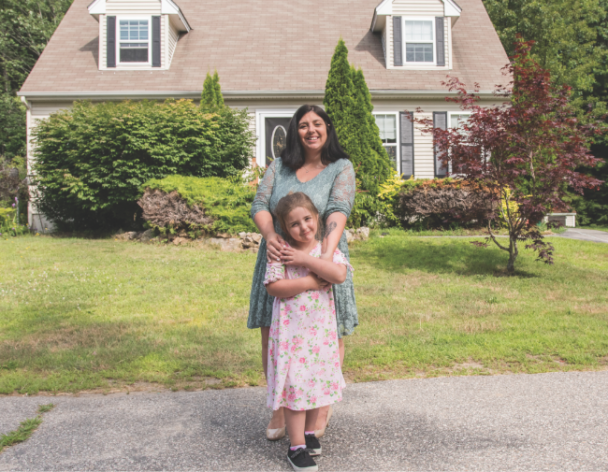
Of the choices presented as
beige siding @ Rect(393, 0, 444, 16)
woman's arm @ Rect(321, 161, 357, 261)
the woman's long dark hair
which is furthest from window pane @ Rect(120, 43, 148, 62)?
woman's arm @ Rect(321, 161, 357, 261)

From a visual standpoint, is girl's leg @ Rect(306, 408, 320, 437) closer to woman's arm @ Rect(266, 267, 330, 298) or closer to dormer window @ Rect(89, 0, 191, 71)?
woman's arm @ Rect(266, 267, 330, 298)

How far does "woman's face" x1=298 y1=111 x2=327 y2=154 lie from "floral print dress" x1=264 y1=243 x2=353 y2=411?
0.64 meters

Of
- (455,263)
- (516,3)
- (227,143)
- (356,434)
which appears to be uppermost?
(516,3)

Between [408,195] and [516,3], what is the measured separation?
Answer: 49.7 ft

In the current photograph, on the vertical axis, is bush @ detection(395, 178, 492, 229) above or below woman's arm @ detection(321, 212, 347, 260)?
above

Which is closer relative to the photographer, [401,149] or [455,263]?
[455,263]

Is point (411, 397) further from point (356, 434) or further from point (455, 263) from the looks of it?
point (455, 263)

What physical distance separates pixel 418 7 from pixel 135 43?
8033 millimetres

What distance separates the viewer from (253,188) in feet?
33.8

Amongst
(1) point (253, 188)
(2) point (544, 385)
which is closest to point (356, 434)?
(2) point (544, 385)

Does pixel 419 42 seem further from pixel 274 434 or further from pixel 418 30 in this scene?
pixel 274 434

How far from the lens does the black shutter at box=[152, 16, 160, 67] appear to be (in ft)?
47.3

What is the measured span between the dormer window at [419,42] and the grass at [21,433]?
14.0 m

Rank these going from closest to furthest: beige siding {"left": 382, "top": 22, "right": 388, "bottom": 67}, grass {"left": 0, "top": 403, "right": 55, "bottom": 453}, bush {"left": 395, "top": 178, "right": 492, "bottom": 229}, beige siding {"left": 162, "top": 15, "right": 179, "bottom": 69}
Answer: grass {"left": 0, "top": 403, "right": 55, "bottom": 453} → bush {"left": 395, "top": 178, "right": 492, "bottom": 229} → beige siding {"left": 162, "top": 15, "right": 179, "bottom": 69} → beige siding {"left": 382, "top": 22, "right": 388, "bottom": 67}
